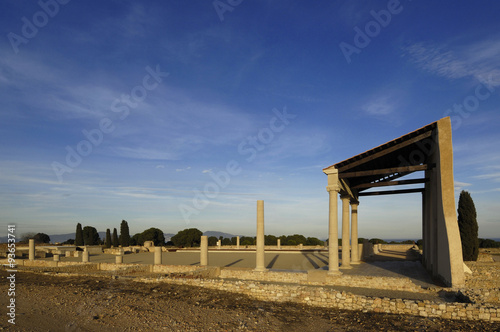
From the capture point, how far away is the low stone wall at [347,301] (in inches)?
394

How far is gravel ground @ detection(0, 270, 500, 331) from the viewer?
31.2 ft

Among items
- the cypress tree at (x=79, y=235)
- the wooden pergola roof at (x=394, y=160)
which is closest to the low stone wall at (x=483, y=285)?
the wooden pergola roof at (x=394, y=160)

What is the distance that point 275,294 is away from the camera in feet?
44.4

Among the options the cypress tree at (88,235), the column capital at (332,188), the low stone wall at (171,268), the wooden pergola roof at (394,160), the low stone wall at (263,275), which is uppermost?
the wooden pergola roof at (394,160)

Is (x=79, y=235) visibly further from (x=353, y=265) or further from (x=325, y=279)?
(x=325, y=279)

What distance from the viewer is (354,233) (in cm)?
2238

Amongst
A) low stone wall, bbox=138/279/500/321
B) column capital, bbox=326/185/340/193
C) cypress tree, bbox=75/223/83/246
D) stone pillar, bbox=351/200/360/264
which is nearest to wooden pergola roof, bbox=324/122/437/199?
column capital, bbox=326/185/340/193

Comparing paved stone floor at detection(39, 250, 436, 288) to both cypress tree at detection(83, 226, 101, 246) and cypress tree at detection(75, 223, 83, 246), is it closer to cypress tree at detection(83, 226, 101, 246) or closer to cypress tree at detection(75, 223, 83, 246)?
cypress tree at detection(75, 223, 83, 246)

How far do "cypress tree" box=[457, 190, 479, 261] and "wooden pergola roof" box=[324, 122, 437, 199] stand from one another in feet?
22.2

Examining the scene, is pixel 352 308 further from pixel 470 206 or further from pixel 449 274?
pixel 470 206

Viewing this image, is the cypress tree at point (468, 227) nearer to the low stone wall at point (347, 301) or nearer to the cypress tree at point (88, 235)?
the low stone wall at point (347, 301)

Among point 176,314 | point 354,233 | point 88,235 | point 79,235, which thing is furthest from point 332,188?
point 88,235

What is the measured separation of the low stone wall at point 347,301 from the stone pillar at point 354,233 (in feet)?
33.4

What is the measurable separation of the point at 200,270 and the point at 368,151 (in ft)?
35.0
